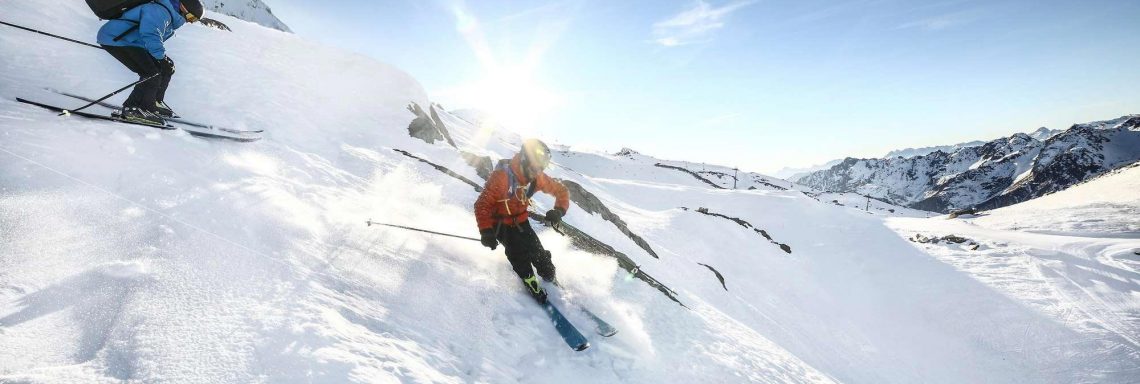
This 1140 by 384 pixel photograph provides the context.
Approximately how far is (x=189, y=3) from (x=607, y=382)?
9.54 m

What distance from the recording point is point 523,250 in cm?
637

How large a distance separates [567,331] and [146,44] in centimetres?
843

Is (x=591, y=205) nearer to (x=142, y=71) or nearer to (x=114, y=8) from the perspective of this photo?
(x=142, y=71)

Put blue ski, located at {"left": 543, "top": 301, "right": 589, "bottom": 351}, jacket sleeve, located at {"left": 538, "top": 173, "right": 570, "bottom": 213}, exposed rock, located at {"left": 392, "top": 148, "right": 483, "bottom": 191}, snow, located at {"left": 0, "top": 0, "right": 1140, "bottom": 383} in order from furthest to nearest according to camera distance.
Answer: exposed rock, located at {"left": 392, "top": 148, "right": 483, "bottom": 191} → jacket sleeve, located at {"left": 538, "top": 173, "right": 570, "bottom": 213} → blue ski, located at {"left": 543, "top": 301, "right": 589, "bottom": 351} → snow, located at {"left": 0, "top": 0, "right": 1140, "bottom": 383}

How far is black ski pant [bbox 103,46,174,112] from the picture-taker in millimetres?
7297

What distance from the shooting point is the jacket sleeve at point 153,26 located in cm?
716

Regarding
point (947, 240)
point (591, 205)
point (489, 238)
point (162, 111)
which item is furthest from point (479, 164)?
point (947, 240)

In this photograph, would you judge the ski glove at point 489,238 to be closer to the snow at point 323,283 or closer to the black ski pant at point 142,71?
the snow at point 323,283

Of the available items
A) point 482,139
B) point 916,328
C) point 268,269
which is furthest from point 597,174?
point 268,269

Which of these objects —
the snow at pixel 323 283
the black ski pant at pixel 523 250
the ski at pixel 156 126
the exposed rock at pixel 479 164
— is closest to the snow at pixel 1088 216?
the snow at pixel 323 283

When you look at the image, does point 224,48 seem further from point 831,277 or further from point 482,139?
point 831,277

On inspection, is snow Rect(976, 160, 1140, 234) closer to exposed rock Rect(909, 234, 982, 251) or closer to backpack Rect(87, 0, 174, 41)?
exposed rock Rect(909, 234, 982, 251)

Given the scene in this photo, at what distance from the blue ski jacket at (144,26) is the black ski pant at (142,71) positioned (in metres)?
0.12

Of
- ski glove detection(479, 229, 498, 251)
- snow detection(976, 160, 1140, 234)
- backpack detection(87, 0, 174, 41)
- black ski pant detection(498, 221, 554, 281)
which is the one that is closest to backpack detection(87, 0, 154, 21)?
backpack detection(87, 0, 174, 41)
